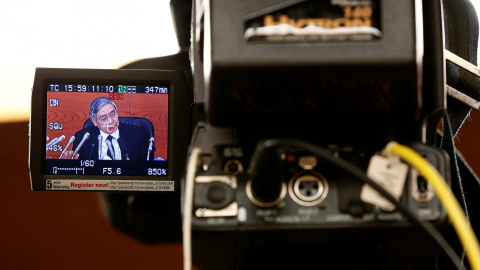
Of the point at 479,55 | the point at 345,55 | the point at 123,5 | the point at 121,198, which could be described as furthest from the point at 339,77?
the point at 123,5

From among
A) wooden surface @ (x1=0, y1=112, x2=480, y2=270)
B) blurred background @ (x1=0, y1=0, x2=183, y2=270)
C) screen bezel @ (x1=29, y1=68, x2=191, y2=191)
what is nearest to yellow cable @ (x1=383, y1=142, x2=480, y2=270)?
screen bezel @ (x1=29, y1=68, x2=191, y2=191)

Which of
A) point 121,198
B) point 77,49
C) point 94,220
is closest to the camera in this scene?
point 121,198

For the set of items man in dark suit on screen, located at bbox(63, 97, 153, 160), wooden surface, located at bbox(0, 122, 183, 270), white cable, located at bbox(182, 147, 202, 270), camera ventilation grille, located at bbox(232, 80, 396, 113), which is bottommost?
wooden surface, located at bbox(0, 122, 183, 270)

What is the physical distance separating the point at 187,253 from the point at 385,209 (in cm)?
19

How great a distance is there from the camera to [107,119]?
679mm

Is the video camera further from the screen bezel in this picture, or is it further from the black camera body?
the screen bezel

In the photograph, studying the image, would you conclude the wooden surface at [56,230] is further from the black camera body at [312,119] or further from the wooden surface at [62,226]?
the black camera body at [312,119]

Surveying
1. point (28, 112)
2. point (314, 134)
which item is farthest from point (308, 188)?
point (28, 112)

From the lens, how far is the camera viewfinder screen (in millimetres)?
648

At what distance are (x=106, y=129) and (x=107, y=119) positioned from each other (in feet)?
0.05

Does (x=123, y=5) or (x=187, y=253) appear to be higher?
(x=123, y=5)

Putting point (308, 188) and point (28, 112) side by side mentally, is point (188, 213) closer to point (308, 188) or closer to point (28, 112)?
point (308, 188)

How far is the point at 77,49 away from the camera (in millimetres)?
1097

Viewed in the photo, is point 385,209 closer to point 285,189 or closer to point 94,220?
point 285,189
